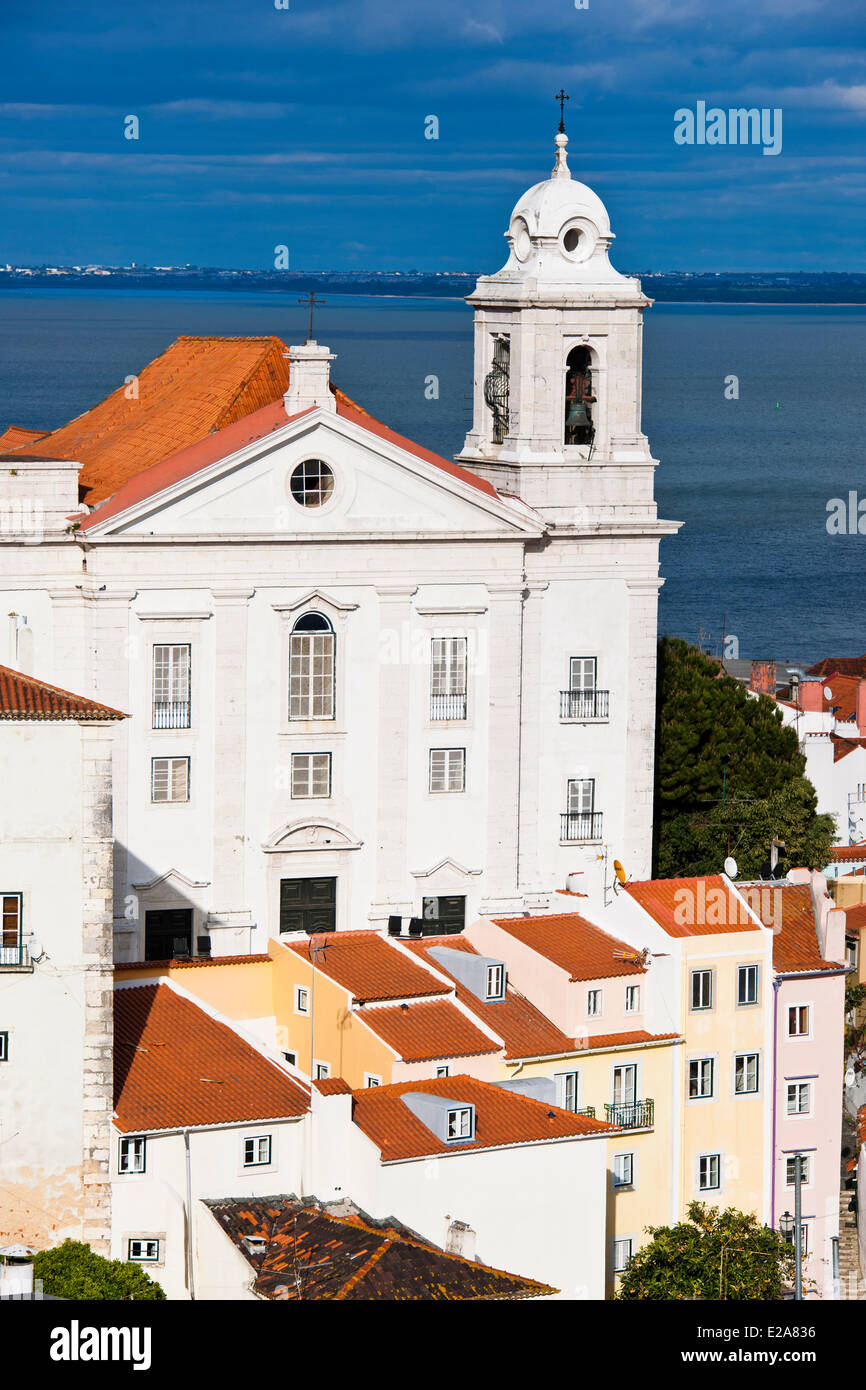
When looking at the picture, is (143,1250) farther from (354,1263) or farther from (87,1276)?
(354,1263)

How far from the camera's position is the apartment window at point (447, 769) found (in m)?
45.1

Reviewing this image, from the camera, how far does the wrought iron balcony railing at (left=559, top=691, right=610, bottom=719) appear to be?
46.2 m

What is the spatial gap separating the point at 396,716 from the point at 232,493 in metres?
4.66

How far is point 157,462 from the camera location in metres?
45.7

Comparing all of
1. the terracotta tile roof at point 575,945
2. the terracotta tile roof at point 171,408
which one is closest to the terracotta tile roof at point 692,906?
the terracotta tile roof at point 575,945

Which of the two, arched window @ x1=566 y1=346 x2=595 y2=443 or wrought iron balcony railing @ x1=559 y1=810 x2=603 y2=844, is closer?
wrought iron balcony railing @ x1=559 y1=810 x2=603 y2=844

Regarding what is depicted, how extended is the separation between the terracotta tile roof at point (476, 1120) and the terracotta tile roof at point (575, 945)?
148 inches

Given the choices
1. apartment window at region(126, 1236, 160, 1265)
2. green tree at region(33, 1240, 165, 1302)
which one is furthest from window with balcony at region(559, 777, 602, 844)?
green tree at region(33, 1240, 165, 1302)

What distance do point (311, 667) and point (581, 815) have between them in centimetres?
571

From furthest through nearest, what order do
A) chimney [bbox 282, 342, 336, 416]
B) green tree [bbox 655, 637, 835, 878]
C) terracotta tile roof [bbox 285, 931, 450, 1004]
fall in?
green tree [bbox 655, 637, 835, 878]
chimney [bbox 282, 342, 336, 416]
terracotta tile roof [bbox 285, 931, 450, 1004]

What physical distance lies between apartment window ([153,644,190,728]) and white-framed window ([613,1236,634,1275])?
11055 mm

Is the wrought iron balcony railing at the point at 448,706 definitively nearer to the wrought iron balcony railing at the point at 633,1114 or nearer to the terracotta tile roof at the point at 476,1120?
the wrought iron balcony railing at the point at 633,1114

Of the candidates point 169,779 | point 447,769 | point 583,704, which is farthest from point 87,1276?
point 583,704

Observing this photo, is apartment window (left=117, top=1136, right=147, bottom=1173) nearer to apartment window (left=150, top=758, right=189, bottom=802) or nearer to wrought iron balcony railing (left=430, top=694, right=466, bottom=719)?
apartment window (left=150, top=758, right=189, bottom=802)
